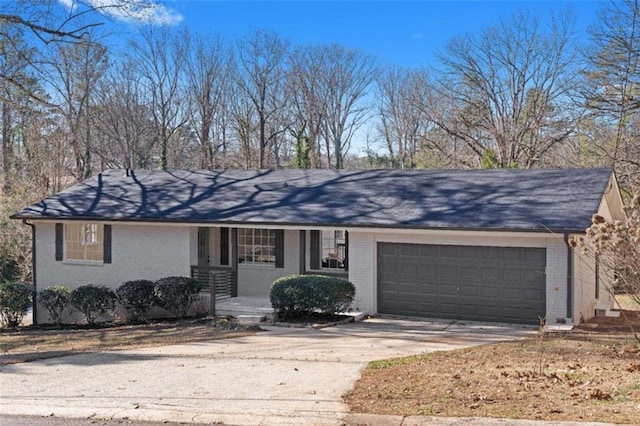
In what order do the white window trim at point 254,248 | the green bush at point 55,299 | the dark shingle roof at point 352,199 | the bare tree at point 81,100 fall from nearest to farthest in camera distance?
the dark shingle roof at point 352,199 < the green bush at point 55,299 < the white window trim at point 254,248 < the bare tree at point 81,100

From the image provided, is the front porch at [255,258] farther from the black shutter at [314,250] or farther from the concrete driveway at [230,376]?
the concrete driveway at [230,376]

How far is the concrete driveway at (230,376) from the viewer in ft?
25.3

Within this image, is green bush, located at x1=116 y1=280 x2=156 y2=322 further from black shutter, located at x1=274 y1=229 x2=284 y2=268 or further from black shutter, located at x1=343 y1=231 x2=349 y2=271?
black shutter, located at x1=343 y1=231 x2=349 y2=271

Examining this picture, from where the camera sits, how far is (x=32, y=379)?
400 inches

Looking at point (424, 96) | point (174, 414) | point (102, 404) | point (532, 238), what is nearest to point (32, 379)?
point (102, 404)

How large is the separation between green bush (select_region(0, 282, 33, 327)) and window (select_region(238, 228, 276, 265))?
6260mm

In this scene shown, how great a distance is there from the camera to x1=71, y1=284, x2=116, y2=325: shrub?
18.5 m

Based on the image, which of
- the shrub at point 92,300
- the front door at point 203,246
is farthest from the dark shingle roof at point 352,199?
the shrub at point 92,300

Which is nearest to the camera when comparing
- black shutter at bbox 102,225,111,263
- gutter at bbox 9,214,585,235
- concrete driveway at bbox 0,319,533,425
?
concrete driveway at bbox 0,319,533,425

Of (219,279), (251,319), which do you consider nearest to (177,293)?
(219,279)

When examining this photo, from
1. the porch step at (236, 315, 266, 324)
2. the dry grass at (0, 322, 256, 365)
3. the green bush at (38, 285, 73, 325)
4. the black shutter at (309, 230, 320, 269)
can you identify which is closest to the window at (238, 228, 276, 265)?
the black shutter at (309, 230, 320, 269)

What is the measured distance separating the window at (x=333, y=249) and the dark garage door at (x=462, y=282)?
1763mm

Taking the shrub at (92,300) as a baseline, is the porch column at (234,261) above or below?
above

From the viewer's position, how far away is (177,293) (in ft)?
58.3
